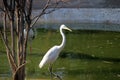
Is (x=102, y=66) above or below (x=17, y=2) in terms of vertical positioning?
below

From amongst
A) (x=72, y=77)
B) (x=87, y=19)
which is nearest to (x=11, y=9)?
(x=72, y=77)

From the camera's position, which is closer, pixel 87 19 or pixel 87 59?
pixel 87 59

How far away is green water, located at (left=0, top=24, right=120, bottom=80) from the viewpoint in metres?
10.6

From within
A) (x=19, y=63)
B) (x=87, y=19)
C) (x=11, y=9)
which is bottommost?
(x=87, y=19)

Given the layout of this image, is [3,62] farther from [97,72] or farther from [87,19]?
[87,19]

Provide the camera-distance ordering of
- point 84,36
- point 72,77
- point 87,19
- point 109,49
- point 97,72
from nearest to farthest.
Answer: point 72,77 → point 97,72 → point 109,49 → point 84,36 → point 87,19

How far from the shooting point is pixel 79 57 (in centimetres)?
1270

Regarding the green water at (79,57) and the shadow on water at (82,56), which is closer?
the green water at (79,57)

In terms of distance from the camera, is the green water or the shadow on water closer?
the green water

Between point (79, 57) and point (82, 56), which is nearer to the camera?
point (79, 57)

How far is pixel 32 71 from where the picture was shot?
11.0m

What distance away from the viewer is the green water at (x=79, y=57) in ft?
34.8

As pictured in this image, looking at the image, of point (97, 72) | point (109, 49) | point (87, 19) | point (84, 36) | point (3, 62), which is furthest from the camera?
point (87, 19)

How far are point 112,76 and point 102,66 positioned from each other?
1.18 metres
